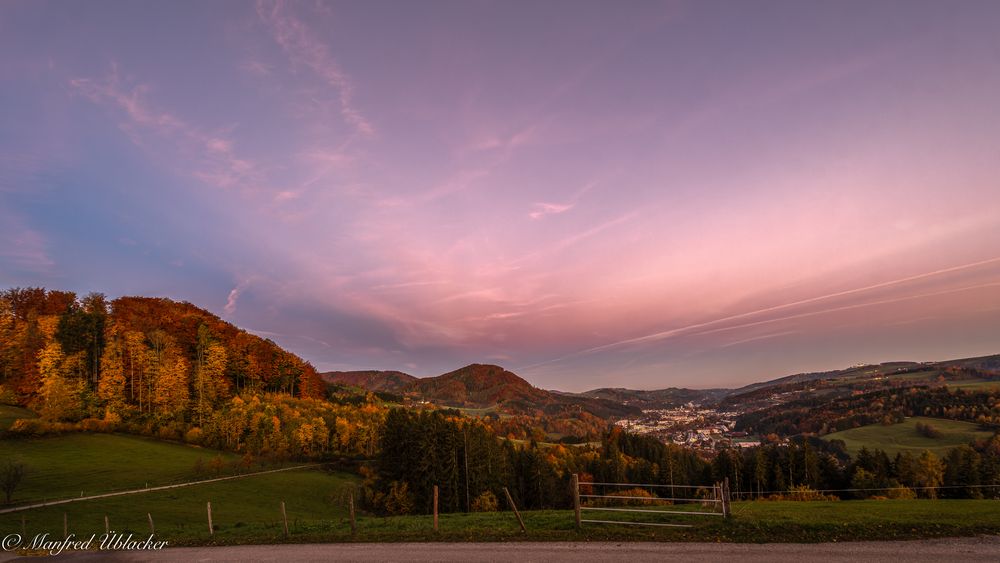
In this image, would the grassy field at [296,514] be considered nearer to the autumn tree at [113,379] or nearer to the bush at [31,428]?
the bush at [31,428]

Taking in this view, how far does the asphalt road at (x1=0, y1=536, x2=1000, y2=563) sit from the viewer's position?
13.8 m

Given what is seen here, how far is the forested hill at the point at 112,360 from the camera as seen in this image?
89.4 metres

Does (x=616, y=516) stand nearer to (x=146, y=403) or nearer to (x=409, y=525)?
(x=409, y=525)

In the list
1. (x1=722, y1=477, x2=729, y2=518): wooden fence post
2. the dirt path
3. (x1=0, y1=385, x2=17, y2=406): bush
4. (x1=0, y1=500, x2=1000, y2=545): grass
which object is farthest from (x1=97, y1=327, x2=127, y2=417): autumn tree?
(x1=722, y1=477, x2=729, y2=518): wooden fence post

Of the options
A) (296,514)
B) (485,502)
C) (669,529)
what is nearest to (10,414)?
(296,514)

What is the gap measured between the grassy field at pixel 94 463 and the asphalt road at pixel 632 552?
52045 mm

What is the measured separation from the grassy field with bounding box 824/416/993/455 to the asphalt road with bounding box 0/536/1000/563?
177910 mm

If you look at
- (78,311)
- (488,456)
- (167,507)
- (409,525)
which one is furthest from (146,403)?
(409,525)

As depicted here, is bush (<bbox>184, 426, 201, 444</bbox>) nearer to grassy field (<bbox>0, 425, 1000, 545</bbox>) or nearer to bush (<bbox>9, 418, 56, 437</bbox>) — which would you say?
grassy field (<bbox>0, 425, 1000, 545</bbox>)

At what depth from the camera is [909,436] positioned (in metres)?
165

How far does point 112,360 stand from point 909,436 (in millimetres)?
270132

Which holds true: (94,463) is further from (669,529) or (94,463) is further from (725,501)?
(725,501)

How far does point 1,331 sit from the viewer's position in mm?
98062

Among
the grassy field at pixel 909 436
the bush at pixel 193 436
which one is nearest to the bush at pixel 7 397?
the bush at pixel 193 436
